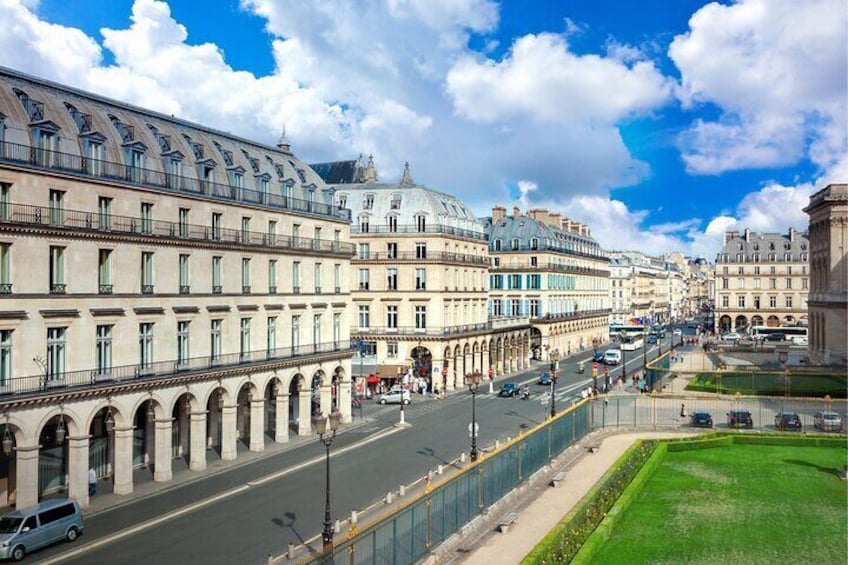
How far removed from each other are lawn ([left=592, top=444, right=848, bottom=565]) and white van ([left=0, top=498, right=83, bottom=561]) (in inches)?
805

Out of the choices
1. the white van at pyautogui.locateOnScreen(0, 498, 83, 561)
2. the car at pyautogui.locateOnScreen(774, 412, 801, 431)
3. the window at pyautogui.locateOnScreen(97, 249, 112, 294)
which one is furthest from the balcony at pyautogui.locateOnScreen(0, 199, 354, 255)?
the car at pyautogui.locateOnScreen(774, 412, 801, 431)

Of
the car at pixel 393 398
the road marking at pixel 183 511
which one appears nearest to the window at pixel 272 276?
the road marking at pixel 183 511

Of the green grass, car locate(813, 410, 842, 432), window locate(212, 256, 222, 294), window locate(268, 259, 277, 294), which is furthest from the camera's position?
the green grass

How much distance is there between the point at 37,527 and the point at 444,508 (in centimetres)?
1556

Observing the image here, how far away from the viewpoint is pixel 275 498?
3622 centimetres

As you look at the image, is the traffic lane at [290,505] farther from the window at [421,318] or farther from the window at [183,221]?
the window at [421,318]

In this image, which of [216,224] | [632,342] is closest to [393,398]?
[216,224]

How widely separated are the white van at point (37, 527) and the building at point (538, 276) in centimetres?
6947

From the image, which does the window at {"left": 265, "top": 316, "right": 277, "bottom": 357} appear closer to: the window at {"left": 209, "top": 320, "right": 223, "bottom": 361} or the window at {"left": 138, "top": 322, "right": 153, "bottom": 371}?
the window at {"left": 209, "top": 320, "right": 223, "bottom": 361}

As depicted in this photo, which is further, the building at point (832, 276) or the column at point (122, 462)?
the building at point (832, 276)

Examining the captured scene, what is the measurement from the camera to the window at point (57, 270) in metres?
34.8

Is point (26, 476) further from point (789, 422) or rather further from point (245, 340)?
point (789, 422)

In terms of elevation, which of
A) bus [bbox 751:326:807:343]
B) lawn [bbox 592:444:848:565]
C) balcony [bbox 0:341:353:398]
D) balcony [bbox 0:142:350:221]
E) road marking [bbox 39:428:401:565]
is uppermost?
balcony [bbox 0:142:350:221]

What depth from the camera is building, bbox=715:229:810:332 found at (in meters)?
133
